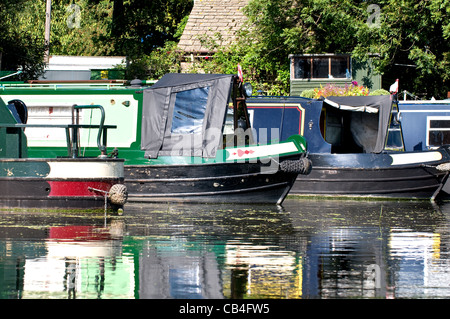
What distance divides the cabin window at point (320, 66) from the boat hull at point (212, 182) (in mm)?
11820

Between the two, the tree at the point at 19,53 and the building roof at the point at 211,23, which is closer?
the tree at the point at 19,53

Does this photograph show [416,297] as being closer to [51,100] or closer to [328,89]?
[51,100]

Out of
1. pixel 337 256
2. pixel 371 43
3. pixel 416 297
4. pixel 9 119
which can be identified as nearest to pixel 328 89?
pixel 371 43

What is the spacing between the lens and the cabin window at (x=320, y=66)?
24.9 m

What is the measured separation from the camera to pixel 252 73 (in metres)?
26.0

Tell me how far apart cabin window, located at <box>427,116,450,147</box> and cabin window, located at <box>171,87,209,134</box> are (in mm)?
7883

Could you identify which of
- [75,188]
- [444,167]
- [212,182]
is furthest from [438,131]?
[75,188]

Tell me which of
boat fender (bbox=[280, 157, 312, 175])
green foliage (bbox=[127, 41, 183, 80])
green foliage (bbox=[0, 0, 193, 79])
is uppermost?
green foliage (bbox=[0, 0, 193, 79])

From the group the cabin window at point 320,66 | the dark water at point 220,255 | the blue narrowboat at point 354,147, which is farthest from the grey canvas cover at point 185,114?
the cabin window at point 320,66

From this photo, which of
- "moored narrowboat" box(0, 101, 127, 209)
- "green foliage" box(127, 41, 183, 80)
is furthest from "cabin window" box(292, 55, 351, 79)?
"moored narrowboat" box(0, 101, 127, 209)

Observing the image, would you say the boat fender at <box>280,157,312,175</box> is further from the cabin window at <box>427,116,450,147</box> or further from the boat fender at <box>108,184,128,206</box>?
the cabin window at <box>427,116,450,147</box>

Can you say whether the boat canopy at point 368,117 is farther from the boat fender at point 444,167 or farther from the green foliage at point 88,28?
the green foliage at point 88,28

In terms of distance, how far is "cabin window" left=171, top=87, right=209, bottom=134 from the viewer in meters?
13.3

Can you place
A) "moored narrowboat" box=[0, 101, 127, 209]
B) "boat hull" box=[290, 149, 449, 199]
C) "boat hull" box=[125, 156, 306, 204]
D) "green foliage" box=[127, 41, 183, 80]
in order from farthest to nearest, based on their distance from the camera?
"green foliage" box=[127, 41, 183, 80], "boat hull" box=[290, 149, 449, 199], "boat hull" box=[125, 156, 306, 204], "moored narrowboat" box=[0, 101, 127, 209]
